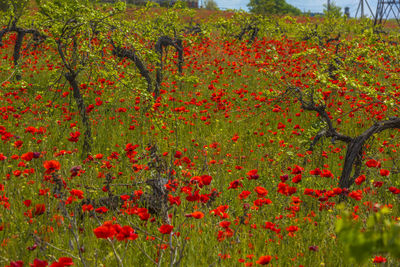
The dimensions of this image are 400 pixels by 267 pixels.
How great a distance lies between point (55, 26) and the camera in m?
4.02

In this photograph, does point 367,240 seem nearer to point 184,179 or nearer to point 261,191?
point 261,191

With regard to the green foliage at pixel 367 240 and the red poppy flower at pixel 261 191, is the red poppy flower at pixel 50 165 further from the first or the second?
the green foliage at pixel 367 240

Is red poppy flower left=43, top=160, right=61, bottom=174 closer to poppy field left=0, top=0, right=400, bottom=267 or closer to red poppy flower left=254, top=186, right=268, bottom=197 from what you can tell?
poppy field left=0, top=0, right=400, bottom=267

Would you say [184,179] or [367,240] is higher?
[367,240]

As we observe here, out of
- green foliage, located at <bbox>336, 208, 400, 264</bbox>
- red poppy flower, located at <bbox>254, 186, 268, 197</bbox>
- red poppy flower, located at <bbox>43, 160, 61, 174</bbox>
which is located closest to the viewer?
green foliage, located at <bbox>336, 208, 400, 264</bbox>

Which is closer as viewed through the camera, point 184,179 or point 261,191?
point 261,191

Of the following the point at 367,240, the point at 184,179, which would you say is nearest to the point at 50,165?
the point at 184,179

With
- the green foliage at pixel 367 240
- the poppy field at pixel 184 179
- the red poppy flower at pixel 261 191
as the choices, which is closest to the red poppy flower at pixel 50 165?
the poppy field at pixel 184 179

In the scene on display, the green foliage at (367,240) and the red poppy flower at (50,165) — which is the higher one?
the green foliage at (367,240)

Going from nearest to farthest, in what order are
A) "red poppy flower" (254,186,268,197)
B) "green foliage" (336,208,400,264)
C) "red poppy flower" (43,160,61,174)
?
"green foliage" (336,208,400,264), "red poppy flower" (43,160,61,174), "red poppy flower" (254,186,268,197)

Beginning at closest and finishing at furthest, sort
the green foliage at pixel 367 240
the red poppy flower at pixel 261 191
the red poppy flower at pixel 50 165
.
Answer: the green foliage at pixel 367 240 → the red poppy flower at pixel 50 165 → the red poppy flower at pixel 261 191

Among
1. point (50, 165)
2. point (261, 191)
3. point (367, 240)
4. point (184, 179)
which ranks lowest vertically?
point (184, 179)

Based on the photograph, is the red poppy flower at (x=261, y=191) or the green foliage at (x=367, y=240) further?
the red poppy flower at (x=261, y=191)

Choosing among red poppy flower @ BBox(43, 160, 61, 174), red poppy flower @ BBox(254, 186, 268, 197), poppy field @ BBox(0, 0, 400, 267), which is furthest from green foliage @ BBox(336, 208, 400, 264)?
red poppy flower @ BBox(43, 160, 61, 174)
